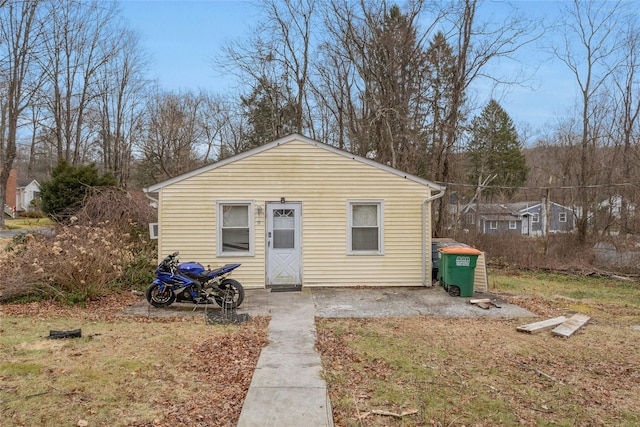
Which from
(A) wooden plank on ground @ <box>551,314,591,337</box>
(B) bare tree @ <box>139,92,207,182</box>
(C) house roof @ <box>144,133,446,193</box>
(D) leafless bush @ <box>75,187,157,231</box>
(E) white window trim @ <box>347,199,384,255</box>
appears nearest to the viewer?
(A) wooden plank on ground @ <box>551,314,591,337</box>

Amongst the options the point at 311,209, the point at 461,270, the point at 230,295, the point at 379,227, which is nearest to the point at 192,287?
the point at 230,295

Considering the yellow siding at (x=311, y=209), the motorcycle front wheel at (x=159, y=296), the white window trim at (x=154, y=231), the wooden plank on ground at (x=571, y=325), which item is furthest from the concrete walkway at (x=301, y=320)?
the white window trim at (x=154, y=231)

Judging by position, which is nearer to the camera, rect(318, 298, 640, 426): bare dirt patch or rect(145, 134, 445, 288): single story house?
rect(318, 298, 640, 426): bare dirt patch

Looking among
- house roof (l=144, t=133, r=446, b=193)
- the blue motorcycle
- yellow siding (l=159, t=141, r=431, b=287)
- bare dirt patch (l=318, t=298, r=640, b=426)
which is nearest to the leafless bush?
house roof (l=144, t=133, r=446, b=193)

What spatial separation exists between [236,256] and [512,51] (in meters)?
13.5

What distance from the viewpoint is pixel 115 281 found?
8.70 meters

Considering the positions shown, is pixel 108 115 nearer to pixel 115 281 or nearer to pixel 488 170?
pixel 115 281

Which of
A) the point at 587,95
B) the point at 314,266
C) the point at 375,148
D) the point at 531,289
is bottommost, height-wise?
the point at 531,289

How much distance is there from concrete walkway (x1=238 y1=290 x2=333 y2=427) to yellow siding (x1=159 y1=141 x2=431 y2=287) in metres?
3.11

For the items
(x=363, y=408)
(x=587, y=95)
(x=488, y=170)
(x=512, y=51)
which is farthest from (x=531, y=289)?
(x=488, y=170)

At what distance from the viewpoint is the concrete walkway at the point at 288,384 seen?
3293mm

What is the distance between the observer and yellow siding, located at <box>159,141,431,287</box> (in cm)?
917

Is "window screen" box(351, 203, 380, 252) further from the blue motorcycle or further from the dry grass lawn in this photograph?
the blue motorcycle

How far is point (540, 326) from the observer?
241 inches
